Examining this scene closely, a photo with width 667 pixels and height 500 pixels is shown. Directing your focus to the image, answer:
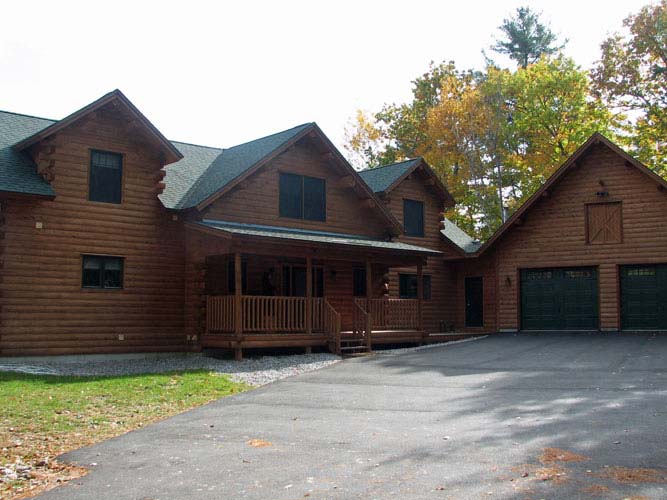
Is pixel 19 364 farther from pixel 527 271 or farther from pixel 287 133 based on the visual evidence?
pixel 527 271

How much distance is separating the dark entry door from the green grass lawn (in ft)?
53.1

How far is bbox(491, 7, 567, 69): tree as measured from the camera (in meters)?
53.9

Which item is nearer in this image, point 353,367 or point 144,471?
point 144,471

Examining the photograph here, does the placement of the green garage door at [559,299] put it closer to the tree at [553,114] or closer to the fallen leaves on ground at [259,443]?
the tree at [553,114]

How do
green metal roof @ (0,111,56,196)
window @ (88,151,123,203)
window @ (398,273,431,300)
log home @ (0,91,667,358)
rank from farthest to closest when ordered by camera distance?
window @ (398,273,431,300) → window @ (88,151,123,203) → log home @ (0,91,667,358) → green metal roof @ (0,111,56,196)

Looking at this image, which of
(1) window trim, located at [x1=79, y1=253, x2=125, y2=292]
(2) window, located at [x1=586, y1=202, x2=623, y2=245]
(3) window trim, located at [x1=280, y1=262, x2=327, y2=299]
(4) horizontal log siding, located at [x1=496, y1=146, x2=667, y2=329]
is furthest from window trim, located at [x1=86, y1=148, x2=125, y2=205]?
(2) window, located at [x1=586, y1=202, x2=623, y2=245]

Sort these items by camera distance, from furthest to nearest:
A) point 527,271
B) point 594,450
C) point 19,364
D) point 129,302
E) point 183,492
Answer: point 527,271, point 129,302, point 19,364, point 594,450, point 183,492

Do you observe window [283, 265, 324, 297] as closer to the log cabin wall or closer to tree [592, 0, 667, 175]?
the log cabin wall

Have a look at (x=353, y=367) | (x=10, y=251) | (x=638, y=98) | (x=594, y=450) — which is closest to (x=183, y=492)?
(x=594, y=450)

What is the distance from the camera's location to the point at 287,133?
2380 cm

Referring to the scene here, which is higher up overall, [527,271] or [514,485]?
[527,271]

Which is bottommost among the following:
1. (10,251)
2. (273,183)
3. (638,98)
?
(10,251)

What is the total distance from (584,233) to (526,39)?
3085 cm

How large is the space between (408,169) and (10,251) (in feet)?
51.4
